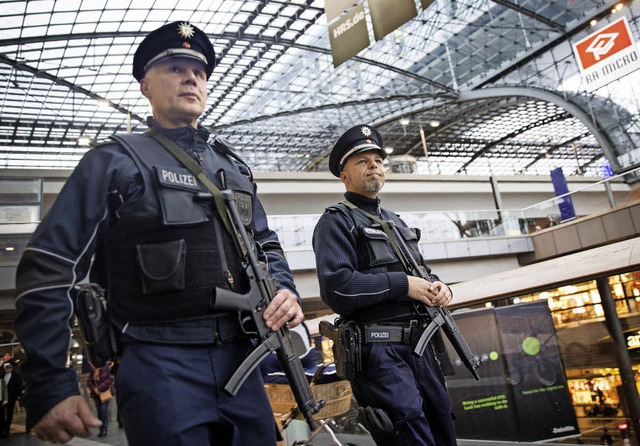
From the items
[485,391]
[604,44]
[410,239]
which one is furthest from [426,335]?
[604,44]

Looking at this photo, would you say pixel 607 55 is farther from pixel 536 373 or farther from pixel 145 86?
pixel 145 86

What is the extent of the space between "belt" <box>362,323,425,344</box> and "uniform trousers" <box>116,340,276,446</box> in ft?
3.38

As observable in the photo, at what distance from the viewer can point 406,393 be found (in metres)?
2.53

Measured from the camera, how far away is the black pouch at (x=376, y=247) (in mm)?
2904

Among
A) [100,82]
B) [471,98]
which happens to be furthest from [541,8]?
[100,82]

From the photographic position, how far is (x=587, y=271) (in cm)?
341

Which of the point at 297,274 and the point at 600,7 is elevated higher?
the point at 600,7

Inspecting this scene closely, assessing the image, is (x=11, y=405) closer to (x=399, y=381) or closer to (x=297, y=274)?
(x=297, y=274)

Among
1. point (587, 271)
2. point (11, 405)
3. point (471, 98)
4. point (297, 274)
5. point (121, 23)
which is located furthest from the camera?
point (471, 98)

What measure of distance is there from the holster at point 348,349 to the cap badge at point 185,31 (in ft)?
5.18

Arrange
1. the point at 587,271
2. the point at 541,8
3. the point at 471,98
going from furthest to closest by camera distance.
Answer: the point at 471,98
the point at 541,8
the point at 587,271

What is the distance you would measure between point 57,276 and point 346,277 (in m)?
1.47

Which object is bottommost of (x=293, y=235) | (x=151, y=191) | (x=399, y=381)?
(x=399, y=381)

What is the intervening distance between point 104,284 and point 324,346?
5485mm
